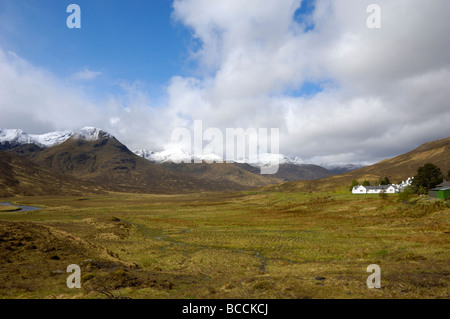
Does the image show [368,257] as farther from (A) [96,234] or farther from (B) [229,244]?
(A) [96,234]

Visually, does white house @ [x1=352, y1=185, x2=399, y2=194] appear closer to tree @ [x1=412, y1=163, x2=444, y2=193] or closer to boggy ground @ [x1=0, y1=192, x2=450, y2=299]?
tree @ [x1=412, y1=163, x2=444, y2=193]

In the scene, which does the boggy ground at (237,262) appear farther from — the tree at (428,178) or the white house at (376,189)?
the white house at (376,189)

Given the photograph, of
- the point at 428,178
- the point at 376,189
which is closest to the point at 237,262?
the point at 428,178

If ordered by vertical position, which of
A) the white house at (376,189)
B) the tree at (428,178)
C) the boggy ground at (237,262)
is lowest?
the boggy ground at (237,262)

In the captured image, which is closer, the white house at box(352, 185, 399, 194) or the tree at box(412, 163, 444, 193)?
the tree at box(412, 163, 444, 193)

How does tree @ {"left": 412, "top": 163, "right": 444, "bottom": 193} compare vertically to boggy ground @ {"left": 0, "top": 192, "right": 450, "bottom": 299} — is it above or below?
above

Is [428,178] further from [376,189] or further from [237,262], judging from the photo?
[237,262]

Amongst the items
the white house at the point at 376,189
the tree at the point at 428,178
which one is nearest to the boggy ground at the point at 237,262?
the tree at the point at 428,178

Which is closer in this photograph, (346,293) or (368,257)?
(346,293)

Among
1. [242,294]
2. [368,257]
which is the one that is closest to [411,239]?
[368,257]

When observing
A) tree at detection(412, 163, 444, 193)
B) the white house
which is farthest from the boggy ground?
the white house
